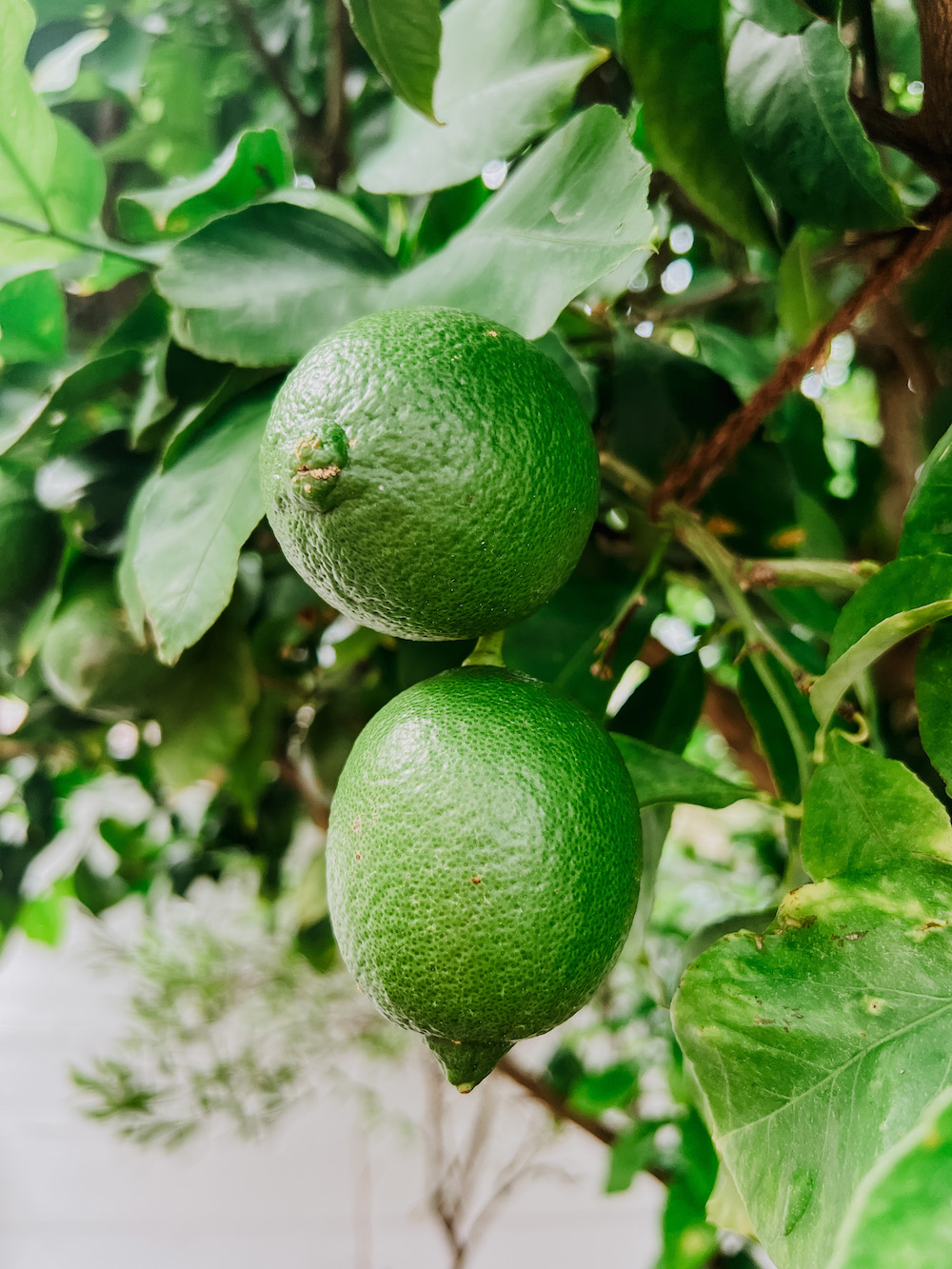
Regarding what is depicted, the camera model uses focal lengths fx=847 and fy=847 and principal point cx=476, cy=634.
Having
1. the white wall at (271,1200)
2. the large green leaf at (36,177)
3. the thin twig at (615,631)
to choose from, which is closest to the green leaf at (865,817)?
the thin twig at (615,631)

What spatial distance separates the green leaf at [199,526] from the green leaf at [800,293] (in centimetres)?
25

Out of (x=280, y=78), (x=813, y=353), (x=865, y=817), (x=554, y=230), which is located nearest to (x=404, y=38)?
(x=554, y=230)

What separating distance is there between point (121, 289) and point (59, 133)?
0.36m

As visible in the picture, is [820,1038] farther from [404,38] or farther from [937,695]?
[404,38]

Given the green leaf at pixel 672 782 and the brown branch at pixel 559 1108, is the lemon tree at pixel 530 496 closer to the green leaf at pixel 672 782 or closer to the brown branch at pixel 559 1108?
the green leaf at pixel 672 782

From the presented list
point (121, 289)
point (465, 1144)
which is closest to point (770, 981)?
point (121, 289)

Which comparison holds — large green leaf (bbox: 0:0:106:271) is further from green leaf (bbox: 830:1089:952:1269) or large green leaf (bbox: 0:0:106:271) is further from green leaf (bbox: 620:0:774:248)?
green leaf (bbox: 830:1089:952:1269)

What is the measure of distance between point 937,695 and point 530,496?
15cm

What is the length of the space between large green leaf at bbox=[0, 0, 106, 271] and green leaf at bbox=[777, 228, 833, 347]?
0.34m

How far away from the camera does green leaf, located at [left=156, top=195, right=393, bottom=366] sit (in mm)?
350

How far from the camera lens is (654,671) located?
457 mm

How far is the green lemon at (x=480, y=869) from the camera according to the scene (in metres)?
0.25

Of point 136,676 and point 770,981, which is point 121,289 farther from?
point 770,981

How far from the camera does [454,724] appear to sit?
275 millimetres
